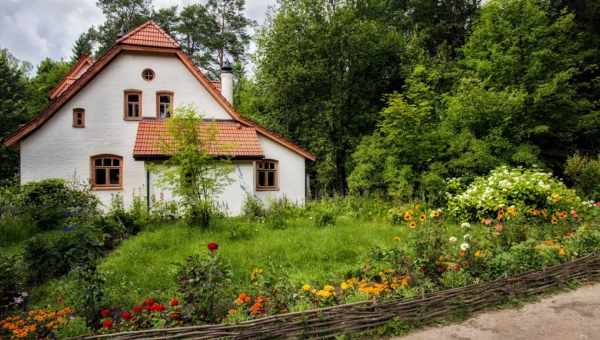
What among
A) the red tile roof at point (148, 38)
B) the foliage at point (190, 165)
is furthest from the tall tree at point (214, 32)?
the foliage at point (190, 165)

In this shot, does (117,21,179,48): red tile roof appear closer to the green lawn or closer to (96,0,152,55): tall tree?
the green lawn

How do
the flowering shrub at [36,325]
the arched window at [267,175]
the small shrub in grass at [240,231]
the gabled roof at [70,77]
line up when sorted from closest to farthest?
1. the flowering shrub at [36,325]
2. the small shrub in grass at [240,231]
3. the arched window at [267,175]
4. the gabled roof at [70,77]

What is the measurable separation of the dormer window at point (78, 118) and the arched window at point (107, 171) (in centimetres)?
143

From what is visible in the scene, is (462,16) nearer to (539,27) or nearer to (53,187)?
(539,27)

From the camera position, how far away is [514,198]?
381 inches

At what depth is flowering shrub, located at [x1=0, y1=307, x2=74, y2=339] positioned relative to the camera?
3697 mm

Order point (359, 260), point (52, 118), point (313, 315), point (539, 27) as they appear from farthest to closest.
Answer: point (539, 27), point (52, 118), point (359, 260), point (313, 315)

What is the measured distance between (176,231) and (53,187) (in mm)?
6684

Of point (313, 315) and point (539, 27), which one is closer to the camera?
point (313, 315)

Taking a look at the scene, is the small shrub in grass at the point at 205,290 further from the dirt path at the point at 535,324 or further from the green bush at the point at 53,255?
the green bush at the point at 53,255

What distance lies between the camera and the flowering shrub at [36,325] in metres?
3.70

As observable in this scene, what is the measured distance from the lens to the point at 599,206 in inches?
387

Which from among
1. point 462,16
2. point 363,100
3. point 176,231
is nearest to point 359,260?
point 176,231

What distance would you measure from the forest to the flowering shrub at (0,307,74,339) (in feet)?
34.9
